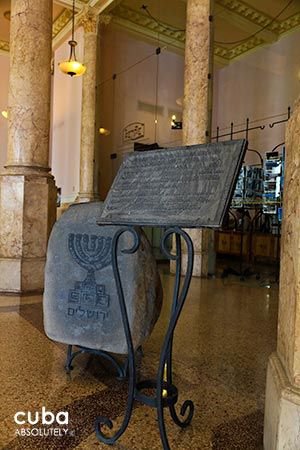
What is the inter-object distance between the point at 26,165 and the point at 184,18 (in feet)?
27.9

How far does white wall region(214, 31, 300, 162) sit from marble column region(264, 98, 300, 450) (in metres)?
9.37

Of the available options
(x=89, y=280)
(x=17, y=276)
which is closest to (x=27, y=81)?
(x=17, y=276)

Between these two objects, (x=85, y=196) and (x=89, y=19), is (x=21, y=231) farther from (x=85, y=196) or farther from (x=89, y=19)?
(x=89, y=19)

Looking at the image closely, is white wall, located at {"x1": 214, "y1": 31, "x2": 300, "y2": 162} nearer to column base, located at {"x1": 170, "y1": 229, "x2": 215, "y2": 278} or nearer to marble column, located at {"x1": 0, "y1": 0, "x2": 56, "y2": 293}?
column base, located at {"x1": 170, "y1": 229, "x2": 215, "y2": 278}

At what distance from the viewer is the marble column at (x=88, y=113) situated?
31.2 ft

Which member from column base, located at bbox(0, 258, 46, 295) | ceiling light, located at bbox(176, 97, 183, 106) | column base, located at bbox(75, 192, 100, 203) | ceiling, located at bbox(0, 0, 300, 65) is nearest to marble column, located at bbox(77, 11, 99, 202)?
column base, located at bbox(75, 192, 100, 203)

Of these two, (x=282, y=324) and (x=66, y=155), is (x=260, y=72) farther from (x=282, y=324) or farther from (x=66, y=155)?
(x=282, y=324)

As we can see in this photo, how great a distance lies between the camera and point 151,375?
2369 mm


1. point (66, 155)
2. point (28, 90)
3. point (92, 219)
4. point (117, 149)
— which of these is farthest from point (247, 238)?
point (92, 219)

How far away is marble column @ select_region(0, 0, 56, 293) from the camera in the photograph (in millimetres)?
4551

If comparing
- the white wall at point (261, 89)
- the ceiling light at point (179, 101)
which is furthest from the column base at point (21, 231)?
the ceiling light at point (179, 101)

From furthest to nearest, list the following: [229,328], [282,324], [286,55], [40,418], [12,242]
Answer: [286,55] < [12,242] < [229,328] < [40,418] < [282,324]

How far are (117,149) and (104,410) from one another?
33.6 feet

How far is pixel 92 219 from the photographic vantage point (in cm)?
223
